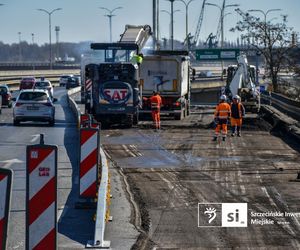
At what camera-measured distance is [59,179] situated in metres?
17.5

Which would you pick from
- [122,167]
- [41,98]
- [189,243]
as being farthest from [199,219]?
[41,98]

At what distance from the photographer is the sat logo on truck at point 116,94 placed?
34.6 meters

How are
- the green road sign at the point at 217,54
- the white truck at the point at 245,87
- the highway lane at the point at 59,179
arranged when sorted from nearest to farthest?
1. the highway lane at the point at 59,179
2. the white truck at the point at 245,87
3. the green road sign at the point at 217,54

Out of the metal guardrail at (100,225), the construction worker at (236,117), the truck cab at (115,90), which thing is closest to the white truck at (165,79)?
the truck cab at (115,90)

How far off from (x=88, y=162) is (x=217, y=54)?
2657 inches

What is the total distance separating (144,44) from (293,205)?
30.0 metres

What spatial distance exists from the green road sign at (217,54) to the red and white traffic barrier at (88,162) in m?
62.0

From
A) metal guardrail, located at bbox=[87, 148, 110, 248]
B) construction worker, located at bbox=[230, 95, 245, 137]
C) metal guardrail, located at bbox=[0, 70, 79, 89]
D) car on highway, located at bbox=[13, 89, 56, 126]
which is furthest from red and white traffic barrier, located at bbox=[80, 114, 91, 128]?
metal guardrail, located at bbox=[0, 70, 79, 89]

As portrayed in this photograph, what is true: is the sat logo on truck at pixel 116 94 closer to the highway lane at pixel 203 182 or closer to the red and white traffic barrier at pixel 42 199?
the highway lane at pixel 203 182

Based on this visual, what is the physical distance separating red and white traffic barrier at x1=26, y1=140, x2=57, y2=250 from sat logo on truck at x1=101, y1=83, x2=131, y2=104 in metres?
26.4

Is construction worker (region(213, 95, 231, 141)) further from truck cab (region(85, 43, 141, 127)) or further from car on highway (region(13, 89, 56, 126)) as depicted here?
car on highway (region(13, 89, 56, 126))

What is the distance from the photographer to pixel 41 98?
36469 mm

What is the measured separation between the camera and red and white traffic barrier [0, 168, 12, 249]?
698 centimetres

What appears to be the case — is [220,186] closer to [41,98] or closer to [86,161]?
[86,161]
